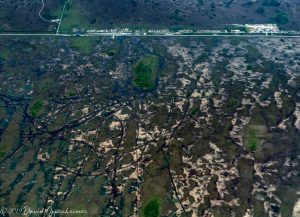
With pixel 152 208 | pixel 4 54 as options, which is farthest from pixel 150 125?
pixel 4 54

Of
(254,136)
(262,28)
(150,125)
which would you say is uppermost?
(262,28)

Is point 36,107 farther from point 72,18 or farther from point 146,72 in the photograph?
point 72,18

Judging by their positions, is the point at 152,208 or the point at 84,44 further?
the point at 84,44

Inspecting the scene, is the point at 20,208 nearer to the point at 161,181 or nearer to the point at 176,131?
the point at 161,181

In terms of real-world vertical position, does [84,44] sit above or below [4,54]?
above

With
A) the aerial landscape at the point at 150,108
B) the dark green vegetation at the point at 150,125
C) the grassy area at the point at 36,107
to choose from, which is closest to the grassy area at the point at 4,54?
the aerial landscape at the point at 150,108

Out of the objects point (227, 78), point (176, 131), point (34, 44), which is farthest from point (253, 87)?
point (34, 44)
